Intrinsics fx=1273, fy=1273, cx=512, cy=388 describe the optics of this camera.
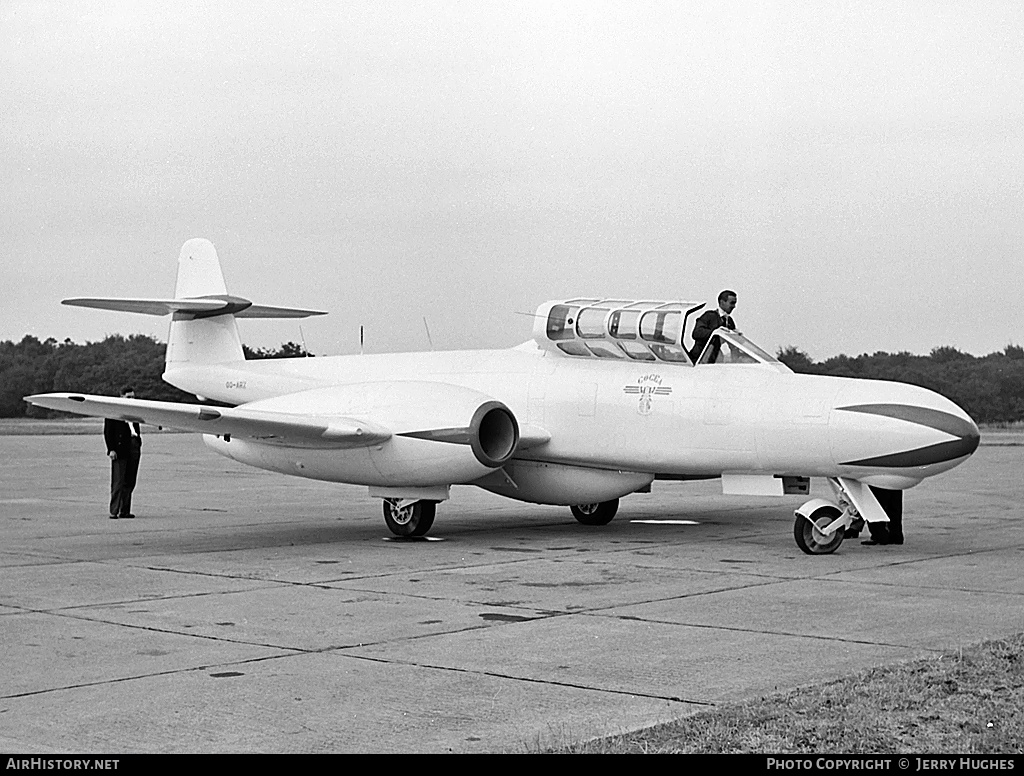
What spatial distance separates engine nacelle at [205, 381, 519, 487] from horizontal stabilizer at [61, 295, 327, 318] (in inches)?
137

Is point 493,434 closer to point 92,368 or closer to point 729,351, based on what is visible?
point 729,351

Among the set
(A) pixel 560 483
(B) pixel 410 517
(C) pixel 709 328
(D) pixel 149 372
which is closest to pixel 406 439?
(B) pixel 410 517

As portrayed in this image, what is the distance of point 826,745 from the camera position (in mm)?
4910

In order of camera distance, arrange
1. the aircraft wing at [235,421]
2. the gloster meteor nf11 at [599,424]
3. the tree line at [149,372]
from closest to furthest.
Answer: the gloster meteor nf11 at [599,424] → the aircraft wing at [235,421] → the tree line at [149,372]

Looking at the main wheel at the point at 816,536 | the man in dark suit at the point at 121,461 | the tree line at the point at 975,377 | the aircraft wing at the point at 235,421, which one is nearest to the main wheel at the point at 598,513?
the aircraft wing at the point at 235,421

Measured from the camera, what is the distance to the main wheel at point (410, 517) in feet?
44.9

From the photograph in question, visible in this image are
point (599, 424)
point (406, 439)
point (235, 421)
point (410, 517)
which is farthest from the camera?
point (410, 517)

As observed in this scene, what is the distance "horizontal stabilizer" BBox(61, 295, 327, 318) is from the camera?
16.3 m

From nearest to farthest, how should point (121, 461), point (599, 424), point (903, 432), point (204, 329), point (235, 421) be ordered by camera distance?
point (903, 432) → point (235, 421) → point (599, 424) → point (121, 461) → point (204, 329)

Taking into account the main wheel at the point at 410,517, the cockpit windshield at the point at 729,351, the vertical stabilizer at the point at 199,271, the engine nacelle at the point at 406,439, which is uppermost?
the vertical stabilizer at the point at 199,271

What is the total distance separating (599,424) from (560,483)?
3.22ft

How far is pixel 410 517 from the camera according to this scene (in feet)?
45.1

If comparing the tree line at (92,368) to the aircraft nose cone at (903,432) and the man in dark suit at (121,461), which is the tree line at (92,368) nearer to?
the man in dark suit at (121,461)

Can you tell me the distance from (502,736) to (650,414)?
7956mm
